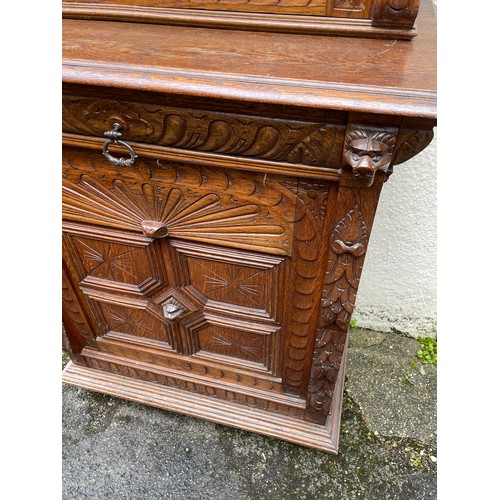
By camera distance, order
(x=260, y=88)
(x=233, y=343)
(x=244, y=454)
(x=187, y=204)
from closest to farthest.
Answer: (x=260, y=88) → (x=187, y=204) → (x=233, y=343) → (x=244, y=454)

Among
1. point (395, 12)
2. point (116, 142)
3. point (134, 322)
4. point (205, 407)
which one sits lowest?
point (205, 407)

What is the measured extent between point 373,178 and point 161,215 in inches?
16.2

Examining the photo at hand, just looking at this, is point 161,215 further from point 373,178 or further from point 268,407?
point 268,407

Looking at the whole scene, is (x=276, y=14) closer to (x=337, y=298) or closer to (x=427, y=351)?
(x=337, y=298)

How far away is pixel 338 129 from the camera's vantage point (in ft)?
1.88

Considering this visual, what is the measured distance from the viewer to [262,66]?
23.2 inches

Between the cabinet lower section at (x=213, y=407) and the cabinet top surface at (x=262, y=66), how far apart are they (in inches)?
35.7

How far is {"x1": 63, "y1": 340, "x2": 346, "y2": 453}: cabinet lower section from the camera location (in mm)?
1123

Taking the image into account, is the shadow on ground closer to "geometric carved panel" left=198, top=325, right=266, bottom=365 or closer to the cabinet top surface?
"geometric carved panel" left=198, top=325, right=266, bottom=365

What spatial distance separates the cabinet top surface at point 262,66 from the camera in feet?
1.72

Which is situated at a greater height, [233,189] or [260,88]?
[260,88]

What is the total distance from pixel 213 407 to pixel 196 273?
1.62 ft

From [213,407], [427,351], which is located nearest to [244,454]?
[213,407]

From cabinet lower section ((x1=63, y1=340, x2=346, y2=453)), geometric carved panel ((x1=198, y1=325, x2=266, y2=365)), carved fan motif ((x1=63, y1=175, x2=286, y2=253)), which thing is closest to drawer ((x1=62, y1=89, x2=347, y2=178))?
carved fan motif ((x1=63, y1=175, x2=286, y2=253))
